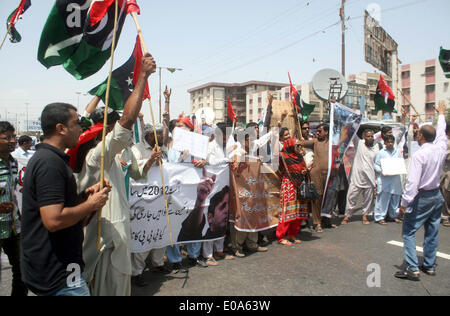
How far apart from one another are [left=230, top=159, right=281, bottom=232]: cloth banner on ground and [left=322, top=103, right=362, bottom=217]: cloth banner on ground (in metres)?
1.30

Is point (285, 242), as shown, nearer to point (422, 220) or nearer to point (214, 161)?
point (214, 161)

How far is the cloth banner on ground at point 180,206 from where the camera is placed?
12.9ft

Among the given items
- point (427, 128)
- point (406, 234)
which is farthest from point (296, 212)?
point (427, 128)

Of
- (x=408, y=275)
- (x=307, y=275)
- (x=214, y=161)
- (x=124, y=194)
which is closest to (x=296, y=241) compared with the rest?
(x=307, y=275)

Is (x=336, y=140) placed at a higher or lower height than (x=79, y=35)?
lower

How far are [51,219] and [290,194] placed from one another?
13.6 ft

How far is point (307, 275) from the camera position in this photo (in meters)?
3.93

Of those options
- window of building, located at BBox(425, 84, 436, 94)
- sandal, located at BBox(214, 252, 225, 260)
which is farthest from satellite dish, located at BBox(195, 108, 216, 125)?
window of building, located at BBox(425, 84, 436, 94)

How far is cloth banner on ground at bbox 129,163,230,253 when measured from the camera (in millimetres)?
3918

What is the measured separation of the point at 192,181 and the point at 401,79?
5791cm

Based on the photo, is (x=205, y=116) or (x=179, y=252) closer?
(x=179, y=252)

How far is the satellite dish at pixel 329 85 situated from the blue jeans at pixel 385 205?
12.3 ft

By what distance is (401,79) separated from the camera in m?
52.8

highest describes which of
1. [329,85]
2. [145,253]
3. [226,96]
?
[226,96]
